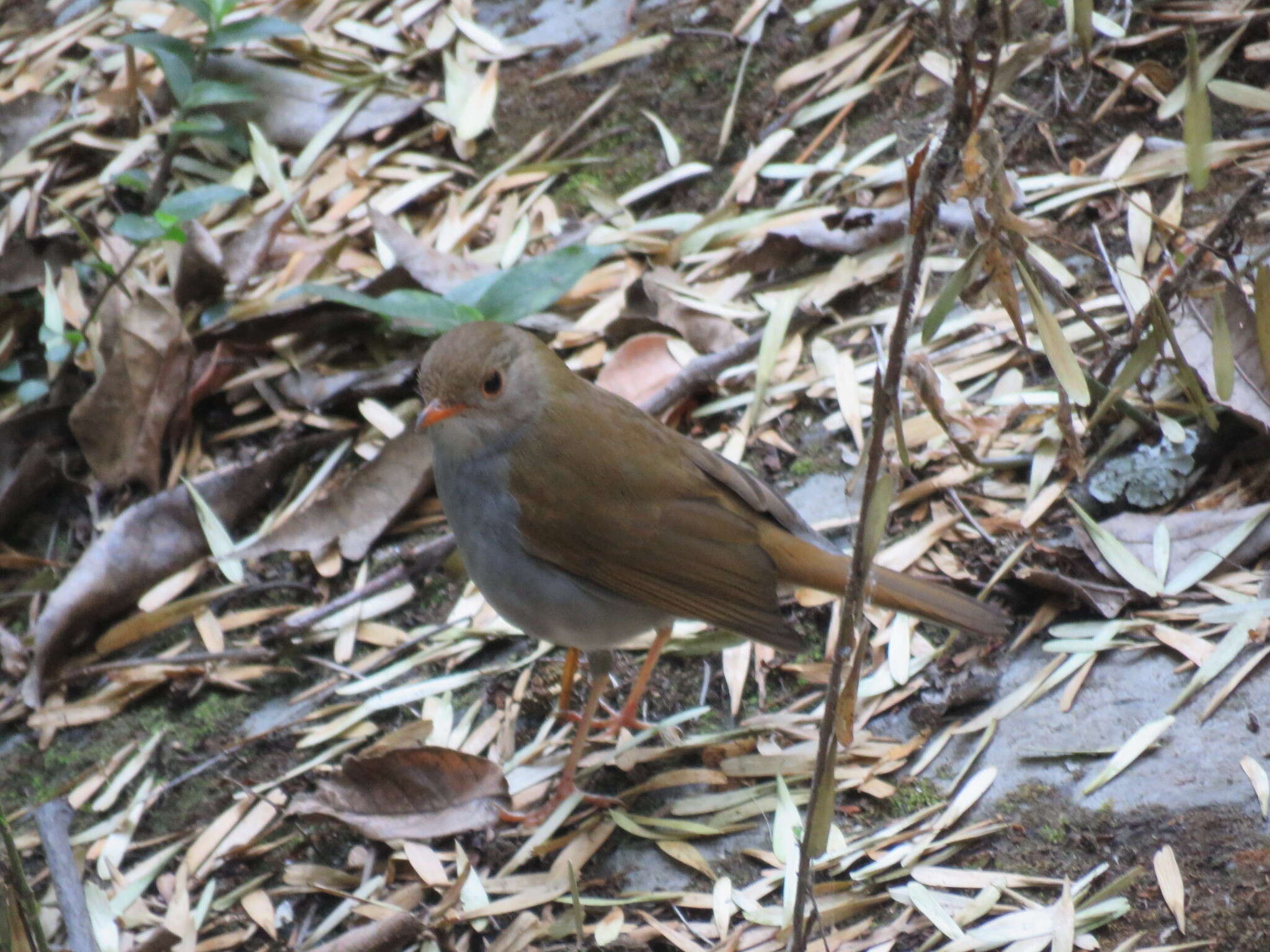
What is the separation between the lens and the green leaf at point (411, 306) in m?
4.42

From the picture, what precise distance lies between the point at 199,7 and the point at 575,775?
3.27 meters

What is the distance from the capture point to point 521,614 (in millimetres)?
3693

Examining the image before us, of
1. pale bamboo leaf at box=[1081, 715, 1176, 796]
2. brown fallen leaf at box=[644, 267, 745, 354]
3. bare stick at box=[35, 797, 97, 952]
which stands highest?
brown fallen leaf at box=[644, 267, 745, 354]

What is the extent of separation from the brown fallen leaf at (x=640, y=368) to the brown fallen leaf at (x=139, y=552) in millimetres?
1041

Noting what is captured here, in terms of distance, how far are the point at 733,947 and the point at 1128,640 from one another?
132cm

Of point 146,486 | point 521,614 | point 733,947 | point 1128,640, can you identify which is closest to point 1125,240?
point 1128,640

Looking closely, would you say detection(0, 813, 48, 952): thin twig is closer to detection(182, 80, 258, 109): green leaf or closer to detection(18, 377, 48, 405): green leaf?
detection(18, 377, 48, 405): green leaf

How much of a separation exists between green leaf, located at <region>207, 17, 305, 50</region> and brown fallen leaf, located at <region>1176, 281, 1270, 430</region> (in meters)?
3.40

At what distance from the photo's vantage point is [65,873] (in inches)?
124

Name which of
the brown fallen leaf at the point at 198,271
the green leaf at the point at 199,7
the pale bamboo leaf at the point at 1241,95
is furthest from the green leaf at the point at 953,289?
the green leaf at the point at 199,7

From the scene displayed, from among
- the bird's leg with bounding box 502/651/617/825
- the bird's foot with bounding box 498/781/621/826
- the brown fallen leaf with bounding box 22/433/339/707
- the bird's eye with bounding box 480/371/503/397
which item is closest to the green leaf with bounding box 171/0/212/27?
the brown fallen leaf with bounding box 22/433/339/707

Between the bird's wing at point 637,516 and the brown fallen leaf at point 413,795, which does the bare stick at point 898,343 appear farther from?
the brown fallen leaf at point 413,795

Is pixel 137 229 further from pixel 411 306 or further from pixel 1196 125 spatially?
pixel 1196 125

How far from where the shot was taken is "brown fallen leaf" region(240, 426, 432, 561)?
14.5 ft
